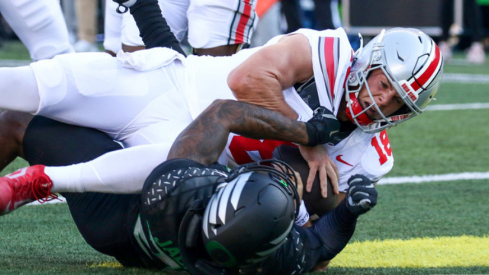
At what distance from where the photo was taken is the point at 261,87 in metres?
3.04

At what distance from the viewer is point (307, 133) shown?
296 cm

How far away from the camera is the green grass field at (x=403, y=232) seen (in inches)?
112

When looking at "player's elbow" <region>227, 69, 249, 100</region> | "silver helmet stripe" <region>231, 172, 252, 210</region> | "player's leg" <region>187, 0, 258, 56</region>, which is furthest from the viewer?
"player's leg" <region>187, 0, 258, 56</region>

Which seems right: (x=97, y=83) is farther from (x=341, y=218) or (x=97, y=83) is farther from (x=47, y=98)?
(x=341, y=218)

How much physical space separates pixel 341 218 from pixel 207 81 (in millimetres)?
835

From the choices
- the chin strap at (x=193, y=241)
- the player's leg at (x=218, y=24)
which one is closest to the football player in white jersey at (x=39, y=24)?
the player's leg at (x=218, y=24)

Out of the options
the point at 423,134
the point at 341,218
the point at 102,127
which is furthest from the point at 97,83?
the point at 423,134

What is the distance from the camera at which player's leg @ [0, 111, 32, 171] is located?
10.1 ft

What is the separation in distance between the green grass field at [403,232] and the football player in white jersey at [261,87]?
33 centimetres

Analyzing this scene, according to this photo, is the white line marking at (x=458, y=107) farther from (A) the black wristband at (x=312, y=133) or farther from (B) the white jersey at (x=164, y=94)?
(A) the black wristband at (x=312, y=133)

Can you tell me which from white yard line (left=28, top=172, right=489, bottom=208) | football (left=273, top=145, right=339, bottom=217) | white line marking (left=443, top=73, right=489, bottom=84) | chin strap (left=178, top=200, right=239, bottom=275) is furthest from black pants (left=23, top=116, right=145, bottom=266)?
white line marking (left=443, top=73, right=489, bottom=84)

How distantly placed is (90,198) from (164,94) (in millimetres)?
569

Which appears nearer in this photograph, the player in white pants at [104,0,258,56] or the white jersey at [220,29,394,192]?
the white jersey at [220,29,394,192]

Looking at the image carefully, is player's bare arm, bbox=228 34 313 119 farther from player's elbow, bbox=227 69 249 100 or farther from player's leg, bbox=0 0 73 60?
player's leg, bbox=0 0 73 60
